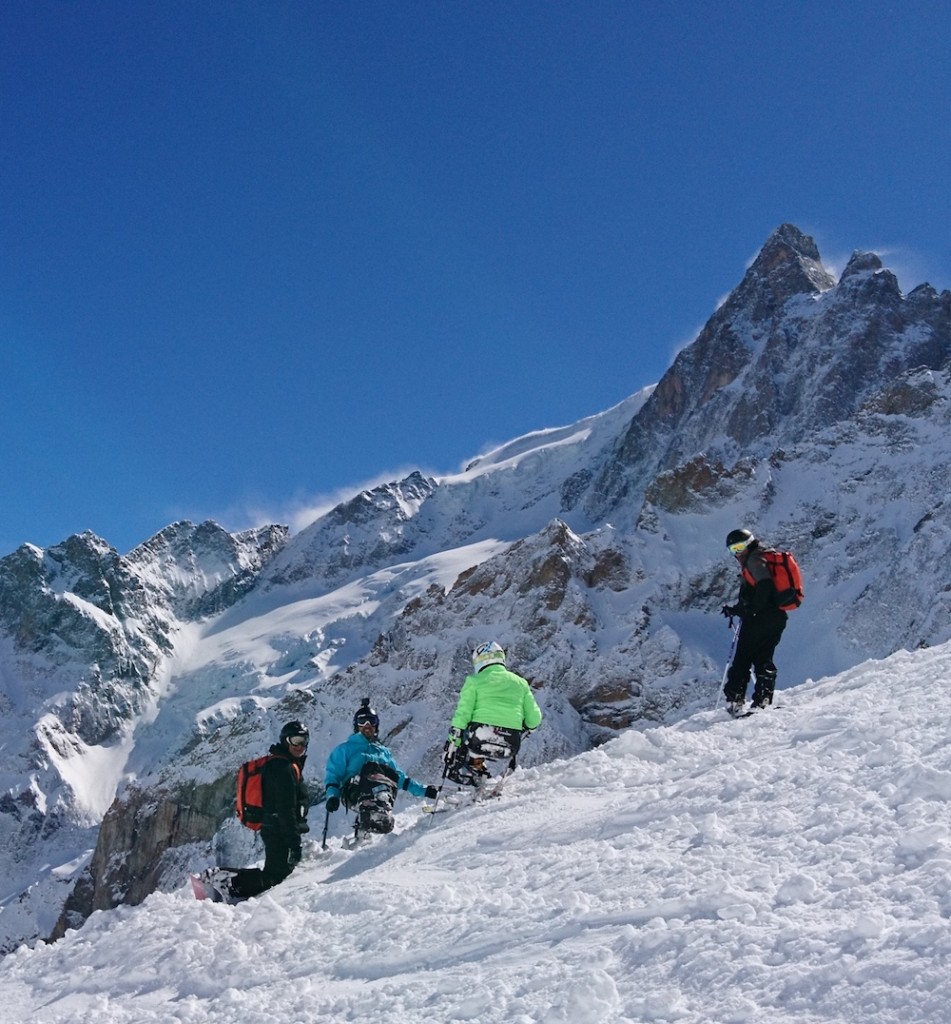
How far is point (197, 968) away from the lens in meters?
7.46

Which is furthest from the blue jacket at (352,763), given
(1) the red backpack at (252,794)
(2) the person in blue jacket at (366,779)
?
(1) the red backpack at (252,794)

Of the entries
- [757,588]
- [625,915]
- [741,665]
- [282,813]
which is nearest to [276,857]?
[282,813]

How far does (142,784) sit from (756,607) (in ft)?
301

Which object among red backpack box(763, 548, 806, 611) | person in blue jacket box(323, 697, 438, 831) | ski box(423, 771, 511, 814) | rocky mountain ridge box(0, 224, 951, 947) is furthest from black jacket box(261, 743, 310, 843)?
rocky mountain ridge box(0, 224, 951, 947)

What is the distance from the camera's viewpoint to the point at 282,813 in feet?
35.0

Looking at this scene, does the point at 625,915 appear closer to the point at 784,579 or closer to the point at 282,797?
the point at 282,797

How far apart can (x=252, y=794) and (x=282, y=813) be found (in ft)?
1.25

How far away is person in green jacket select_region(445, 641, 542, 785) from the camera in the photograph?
12.5 m

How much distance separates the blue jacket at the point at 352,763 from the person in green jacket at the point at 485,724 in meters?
0.59

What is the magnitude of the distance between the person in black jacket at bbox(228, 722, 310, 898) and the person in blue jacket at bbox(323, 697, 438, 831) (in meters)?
1.08

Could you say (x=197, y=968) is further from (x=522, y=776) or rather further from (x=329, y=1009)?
(x=522, y=776)

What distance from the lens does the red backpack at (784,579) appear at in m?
12.9

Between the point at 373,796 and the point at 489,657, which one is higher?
the point at 489,657

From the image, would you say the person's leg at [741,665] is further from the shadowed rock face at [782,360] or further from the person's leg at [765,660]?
the shadowed rock face at [782,360]
